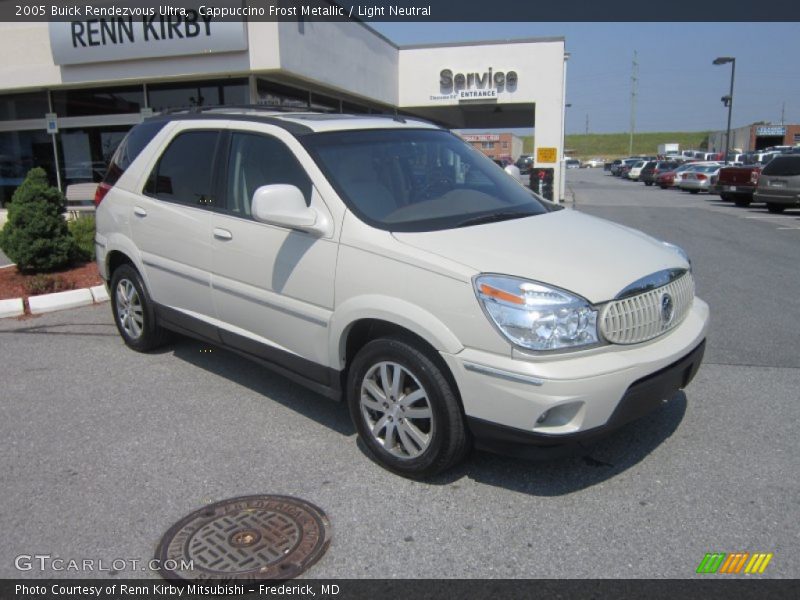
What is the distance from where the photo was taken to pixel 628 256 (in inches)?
143

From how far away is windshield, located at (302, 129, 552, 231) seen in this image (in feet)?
12.8

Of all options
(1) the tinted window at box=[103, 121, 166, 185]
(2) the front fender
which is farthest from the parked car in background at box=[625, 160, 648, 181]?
(2) the front fender

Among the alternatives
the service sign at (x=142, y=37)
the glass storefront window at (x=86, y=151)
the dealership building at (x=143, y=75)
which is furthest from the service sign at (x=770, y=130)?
the service sign at (x=142, y=37)

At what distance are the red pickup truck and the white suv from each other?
1923 centimetres

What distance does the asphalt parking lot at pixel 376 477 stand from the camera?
3.01 m

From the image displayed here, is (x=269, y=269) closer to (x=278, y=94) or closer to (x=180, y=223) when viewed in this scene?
(x=180, y=223)

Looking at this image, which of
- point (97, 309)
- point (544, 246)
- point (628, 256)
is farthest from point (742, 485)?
point (97, 309)

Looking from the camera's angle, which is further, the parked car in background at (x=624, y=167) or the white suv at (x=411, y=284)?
the parked car in background at (x=624, y=167)

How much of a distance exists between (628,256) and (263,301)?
214 centimetres

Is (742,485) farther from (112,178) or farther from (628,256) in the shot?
(112,178)

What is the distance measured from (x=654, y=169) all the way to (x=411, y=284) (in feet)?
129

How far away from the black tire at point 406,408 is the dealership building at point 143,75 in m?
8.65

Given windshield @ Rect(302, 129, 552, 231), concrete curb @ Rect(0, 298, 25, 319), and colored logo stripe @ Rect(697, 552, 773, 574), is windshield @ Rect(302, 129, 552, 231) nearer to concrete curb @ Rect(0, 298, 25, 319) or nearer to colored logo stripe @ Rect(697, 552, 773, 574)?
colored logo stripe @ Rect(697, 552, 773, 574)

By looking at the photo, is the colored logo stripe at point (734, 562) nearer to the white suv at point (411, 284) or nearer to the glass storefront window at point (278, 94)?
the white suv at point (411, 284)
